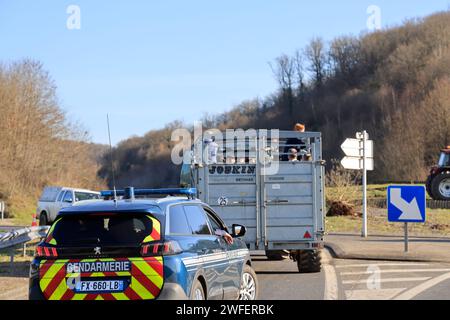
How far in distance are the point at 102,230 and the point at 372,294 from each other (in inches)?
208

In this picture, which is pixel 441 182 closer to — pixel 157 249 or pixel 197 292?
pixel 197 292

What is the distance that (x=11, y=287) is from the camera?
42.5 feet

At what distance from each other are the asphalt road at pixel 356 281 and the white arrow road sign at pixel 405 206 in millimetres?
1304

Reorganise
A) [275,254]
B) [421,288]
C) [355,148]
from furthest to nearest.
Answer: [355,148] → [275,254] → [421,288]

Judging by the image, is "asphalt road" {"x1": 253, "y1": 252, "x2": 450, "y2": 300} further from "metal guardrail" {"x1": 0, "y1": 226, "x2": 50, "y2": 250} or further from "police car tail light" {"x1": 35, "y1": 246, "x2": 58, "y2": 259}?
"metal guardrail" {"x1": 0, "y1": 226, "x2": 50, "y2": 250}

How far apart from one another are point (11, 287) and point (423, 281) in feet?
23.1

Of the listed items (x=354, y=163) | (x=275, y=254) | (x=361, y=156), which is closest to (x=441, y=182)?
(x=361, y=156)

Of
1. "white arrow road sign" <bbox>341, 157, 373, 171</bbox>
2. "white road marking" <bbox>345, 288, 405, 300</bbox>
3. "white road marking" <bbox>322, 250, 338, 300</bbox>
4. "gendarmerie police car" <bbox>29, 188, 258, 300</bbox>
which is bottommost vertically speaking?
"white road marking" <bbox>322, 250, 338, 300</bbox>

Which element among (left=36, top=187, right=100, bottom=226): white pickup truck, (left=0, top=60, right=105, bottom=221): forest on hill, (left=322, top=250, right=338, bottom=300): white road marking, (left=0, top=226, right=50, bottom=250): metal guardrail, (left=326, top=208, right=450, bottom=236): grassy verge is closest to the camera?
(left=322, top=250, right=338, bottom=300): white road marking

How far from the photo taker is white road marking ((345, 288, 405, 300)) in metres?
11.8

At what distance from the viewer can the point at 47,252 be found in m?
8.50

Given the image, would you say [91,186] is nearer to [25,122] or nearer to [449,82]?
[25,122]

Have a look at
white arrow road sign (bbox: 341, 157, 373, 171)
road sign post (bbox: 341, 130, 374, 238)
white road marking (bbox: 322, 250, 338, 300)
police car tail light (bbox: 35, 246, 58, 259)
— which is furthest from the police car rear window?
road sign post (bbox: 341, 130, 374, 238)

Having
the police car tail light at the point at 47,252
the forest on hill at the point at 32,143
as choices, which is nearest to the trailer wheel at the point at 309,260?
the police car tail light at the point at 47,252
